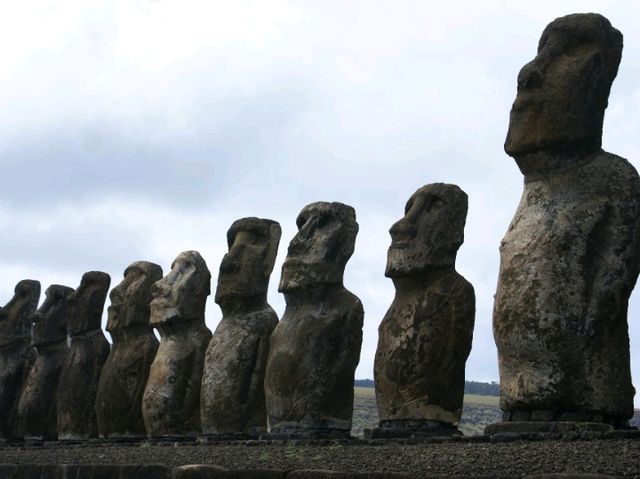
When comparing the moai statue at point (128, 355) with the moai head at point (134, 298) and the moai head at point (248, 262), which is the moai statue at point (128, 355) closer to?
the moai head at point (134, 298)

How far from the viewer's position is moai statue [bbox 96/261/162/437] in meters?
17.2

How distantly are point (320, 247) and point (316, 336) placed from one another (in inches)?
39.3

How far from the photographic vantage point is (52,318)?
20.0m

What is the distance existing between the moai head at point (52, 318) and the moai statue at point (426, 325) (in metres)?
8.49

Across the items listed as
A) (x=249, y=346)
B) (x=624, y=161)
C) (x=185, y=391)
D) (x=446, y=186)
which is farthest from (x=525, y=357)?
(x=185, y=391)

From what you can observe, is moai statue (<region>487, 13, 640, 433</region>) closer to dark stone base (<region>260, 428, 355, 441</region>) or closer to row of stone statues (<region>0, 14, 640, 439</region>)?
row of stone statues (<region>0, 14, 640, 439</region>)

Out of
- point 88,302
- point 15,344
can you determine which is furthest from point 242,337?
point 15,344

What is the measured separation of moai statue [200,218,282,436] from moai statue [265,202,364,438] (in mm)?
1140

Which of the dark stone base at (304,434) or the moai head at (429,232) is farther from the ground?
the moai head at (429,232)

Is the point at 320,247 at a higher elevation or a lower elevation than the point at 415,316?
higher

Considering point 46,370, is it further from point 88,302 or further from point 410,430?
point 410,430

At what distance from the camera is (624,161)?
35.3ft

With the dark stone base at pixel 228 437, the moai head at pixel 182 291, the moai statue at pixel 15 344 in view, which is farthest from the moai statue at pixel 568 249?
the moai statue at pixel 15 344

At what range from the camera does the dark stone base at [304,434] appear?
43.5 feet
